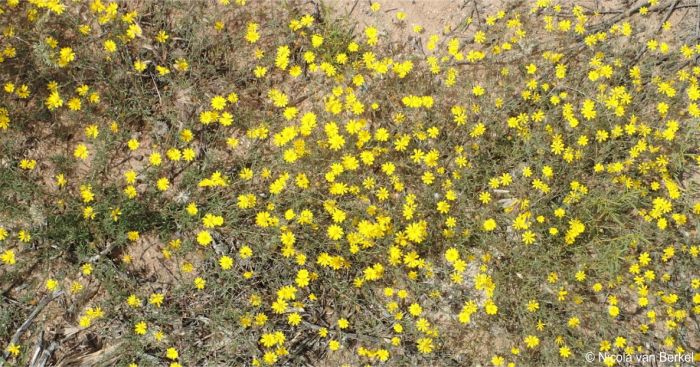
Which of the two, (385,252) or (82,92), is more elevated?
(82,92)

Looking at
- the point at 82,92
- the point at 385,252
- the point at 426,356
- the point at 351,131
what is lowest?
the point at 426,356

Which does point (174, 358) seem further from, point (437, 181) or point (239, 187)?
point (437, 181)

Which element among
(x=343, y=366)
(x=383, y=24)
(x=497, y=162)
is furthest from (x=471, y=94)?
(x=343, y=366)

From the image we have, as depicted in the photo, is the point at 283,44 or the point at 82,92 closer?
the point at 82,92

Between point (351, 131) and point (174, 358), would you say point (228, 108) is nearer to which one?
point (351, 131)

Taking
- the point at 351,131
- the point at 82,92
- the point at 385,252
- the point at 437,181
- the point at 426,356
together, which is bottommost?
the point at 426,356

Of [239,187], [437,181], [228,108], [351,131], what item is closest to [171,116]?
[228,108]
